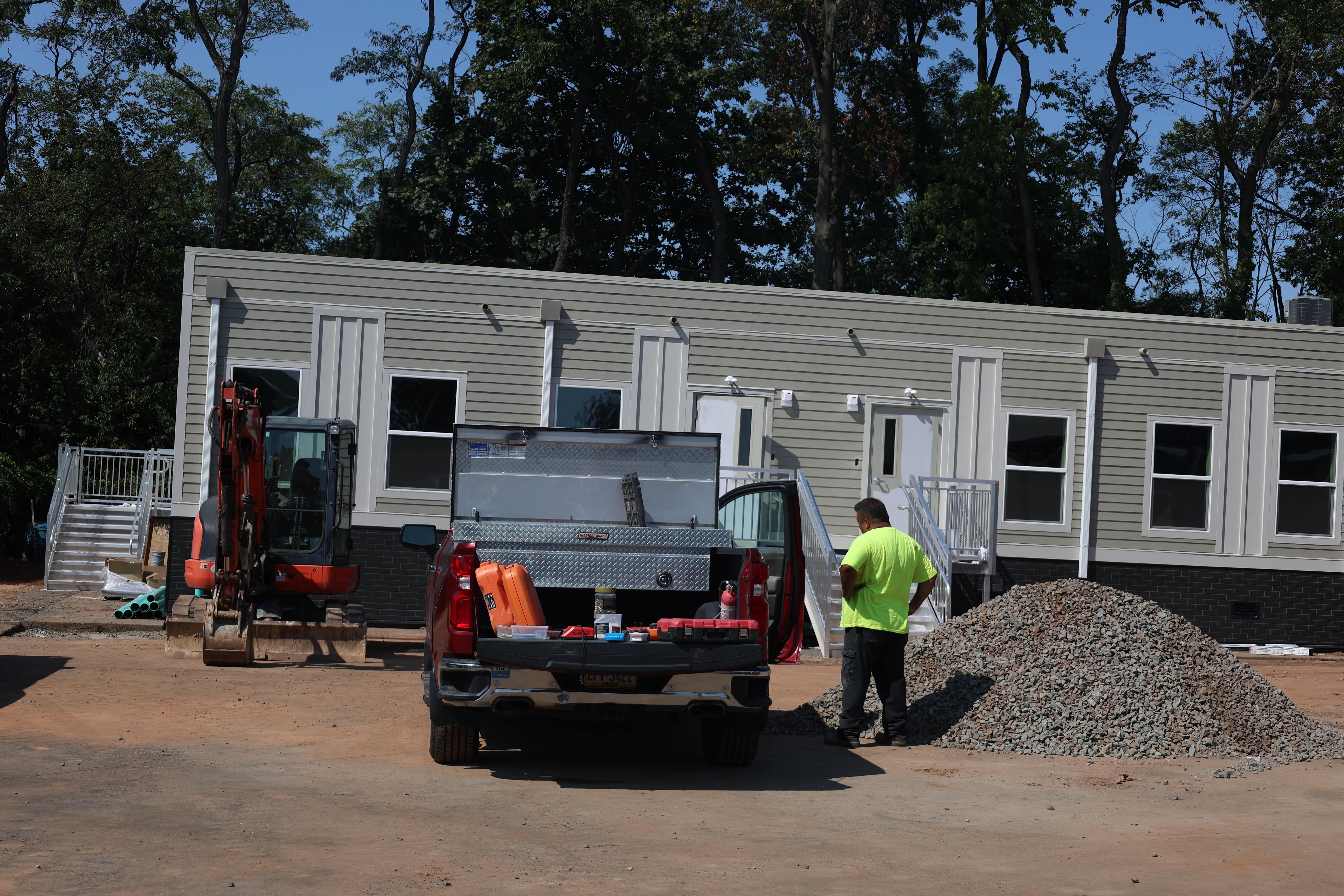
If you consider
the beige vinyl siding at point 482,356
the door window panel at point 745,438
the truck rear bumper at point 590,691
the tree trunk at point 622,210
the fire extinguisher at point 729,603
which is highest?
A: the tree trunk at point 622,210

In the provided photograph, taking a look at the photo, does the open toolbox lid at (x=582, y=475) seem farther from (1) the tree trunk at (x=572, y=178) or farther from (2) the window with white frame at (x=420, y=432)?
(1) the tree trunk at (x=572, y=178)

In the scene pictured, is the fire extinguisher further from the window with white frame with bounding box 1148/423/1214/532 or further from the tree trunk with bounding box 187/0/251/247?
the tree trunk with bounding box 187/0/251/247

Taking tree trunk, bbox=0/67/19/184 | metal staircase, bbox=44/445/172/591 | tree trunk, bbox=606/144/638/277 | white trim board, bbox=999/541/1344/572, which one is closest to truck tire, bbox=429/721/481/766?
white trim board, bbox=999/541/1344/572

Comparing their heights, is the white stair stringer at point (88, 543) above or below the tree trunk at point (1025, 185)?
below

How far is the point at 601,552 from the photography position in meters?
7.86

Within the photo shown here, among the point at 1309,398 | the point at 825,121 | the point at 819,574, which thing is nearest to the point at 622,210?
the point at 825,121

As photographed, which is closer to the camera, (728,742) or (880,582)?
(728,742)

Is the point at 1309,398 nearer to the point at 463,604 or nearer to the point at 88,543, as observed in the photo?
the point at 463,604

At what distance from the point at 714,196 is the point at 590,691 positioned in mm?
27509

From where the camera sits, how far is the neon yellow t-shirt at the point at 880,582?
8.98 m

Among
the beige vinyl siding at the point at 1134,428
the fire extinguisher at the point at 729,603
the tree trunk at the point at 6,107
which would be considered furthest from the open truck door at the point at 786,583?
the tree trunk at the point at 6,107

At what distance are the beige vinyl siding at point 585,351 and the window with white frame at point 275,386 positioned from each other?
3.23 metres

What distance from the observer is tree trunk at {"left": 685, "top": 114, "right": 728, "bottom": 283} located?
33.3 metres

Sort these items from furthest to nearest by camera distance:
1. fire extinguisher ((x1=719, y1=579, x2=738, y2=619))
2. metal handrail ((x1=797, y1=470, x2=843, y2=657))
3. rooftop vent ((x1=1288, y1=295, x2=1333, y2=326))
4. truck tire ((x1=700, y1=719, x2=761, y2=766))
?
rooftop vent ((x1=1288, y1=295, x2=1333, y2=326)) < metal handrail ((x1=797, y1=470, x2=843, y2=657)) < truck tire ((x1=700, y1=719, x2=761, y2=766)) < fire extinguisher ((x1=719, y1=579, x2=738, y2=619))
